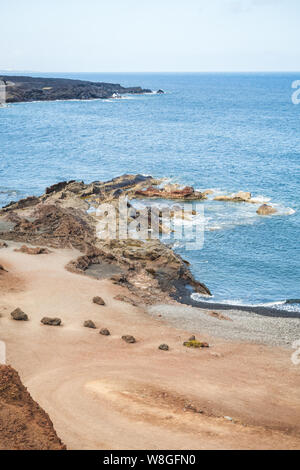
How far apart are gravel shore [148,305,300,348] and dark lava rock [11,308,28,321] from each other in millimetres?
6947

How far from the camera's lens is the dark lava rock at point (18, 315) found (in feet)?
79.0

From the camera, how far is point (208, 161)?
77.3 meters

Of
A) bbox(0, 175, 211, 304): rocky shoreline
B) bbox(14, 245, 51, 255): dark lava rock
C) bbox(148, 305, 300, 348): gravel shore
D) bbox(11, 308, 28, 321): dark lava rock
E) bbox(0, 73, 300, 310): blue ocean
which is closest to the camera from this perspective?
bbox(11, 308, 28, 321): dark lava rock

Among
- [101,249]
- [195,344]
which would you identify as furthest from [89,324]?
[101,249]

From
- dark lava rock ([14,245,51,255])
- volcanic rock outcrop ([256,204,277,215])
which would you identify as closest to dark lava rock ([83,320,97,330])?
dark lava rock ([14,245,51,255])

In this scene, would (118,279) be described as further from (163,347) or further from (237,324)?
(163,347)

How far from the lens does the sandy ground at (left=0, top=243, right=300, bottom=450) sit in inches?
578

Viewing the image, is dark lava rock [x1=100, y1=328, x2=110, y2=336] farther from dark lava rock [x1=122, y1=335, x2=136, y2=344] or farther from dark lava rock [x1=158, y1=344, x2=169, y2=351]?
dark lava rock [x1=158, y1=344, x2=169, y2=351]

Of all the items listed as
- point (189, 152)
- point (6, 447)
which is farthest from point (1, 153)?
point (6, 447)

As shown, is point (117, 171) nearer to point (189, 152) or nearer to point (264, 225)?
point (189, 152)

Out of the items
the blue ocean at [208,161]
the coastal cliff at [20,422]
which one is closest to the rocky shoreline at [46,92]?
the blue ocean at [208,161]

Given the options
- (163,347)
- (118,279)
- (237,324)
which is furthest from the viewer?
(118,279)

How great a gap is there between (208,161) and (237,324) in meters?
52.5

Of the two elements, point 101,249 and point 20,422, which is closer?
point 20,422
